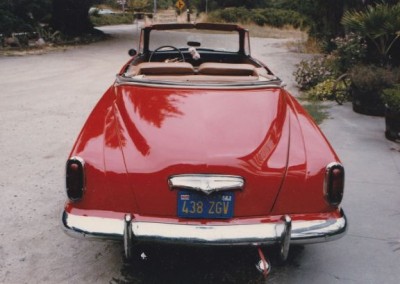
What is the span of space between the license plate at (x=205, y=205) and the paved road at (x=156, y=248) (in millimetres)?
584

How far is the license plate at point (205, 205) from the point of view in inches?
110

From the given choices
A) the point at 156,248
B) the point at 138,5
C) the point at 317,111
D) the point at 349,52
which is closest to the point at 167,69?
the point at 156,248

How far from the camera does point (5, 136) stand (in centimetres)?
645

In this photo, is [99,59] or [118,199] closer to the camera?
[118,199]

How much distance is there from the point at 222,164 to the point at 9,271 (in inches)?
65.4

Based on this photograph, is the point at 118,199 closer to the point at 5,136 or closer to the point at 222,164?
the point at 222,164

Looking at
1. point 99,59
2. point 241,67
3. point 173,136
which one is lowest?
point 99,59

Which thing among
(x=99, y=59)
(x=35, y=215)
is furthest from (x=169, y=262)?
(x=99, y=59)

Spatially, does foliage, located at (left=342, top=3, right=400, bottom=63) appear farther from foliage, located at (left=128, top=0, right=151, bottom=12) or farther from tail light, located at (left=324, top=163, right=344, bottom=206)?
foliage, located at (left=128, top=0, right=151, bottom=12)

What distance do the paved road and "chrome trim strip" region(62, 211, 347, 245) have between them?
18.3 inches

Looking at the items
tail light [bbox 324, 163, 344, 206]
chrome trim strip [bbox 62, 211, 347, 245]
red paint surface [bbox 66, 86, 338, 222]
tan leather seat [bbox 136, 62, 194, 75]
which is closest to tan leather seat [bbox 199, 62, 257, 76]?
tan leather seat [bbox 136, 62, 194, 75]

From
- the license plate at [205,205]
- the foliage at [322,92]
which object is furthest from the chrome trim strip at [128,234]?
the foliage at [322,92]

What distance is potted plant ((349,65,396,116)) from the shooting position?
770cm

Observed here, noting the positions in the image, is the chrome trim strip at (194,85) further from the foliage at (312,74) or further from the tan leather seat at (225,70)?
the foliage at (312,74)
